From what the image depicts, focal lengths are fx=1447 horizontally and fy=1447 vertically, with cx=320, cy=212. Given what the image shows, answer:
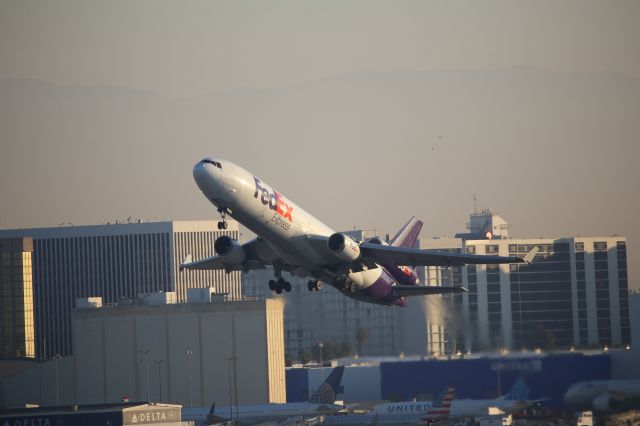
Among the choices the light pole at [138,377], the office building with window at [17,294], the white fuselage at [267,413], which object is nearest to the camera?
the white fuselage at [267,413]

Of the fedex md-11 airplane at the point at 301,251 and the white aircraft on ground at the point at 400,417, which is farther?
the white aircraft on ground at the point at 400,417

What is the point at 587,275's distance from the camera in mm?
175750

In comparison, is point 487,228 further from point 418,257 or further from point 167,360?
point 418,257

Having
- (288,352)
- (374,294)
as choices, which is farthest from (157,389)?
(374,294)

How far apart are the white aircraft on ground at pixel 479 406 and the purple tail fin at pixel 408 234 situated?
16.2 meters

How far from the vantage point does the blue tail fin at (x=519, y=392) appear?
4218 inches

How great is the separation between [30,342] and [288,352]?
53574 mm

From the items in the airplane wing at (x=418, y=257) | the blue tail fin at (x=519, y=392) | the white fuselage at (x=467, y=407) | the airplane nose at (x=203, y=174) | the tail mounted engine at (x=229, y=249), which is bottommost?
the white fuselage at (x=467, y=407)

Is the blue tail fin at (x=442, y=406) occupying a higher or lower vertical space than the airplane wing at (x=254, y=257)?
lower

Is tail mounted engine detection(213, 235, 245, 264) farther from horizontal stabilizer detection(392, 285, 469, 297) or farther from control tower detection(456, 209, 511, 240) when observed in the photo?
control tower detection(456, 209, 511, 240)

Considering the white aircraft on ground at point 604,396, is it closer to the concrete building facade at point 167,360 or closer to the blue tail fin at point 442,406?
the blue tail fin at point 442,406

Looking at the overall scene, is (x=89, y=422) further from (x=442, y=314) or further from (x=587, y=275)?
(x=587, y=275)

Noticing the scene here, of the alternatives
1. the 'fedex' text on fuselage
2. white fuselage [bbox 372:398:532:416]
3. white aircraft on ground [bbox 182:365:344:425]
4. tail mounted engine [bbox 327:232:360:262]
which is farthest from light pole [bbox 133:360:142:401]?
the 'fedex' text on fuselage

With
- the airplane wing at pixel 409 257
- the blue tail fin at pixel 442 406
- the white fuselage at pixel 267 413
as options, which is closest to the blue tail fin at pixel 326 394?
the white fuselage at pixel 267 413
